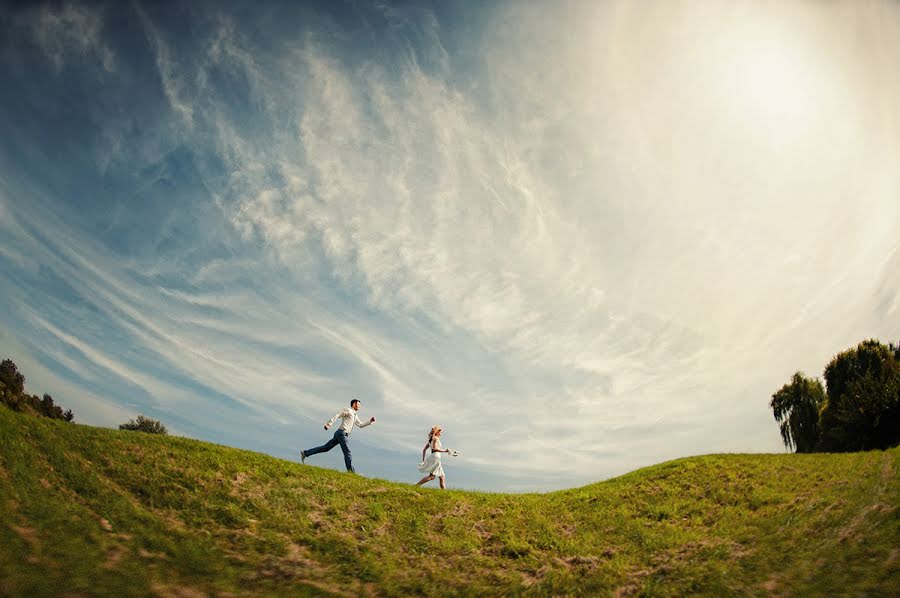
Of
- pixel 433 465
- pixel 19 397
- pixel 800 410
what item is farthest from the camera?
pixel 19 397

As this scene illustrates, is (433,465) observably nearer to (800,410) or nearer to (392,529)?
(392,529)

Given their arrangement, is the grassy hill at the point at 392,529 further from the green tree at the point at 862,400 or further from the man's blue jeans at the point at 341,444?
the green tree at the point at 862,400

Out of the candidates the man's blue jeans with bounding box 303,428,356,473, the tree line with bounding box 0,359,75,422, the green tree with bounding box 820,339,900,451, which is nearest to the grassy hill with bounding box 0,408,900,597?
the man's blue jeans with bounding box 303,428,356,473

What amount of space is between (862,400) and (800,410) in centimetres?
1286

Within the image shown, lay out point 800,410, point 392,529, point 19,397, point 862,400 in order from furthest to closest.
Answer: point 19,397 < point 800,410 < point 862,400 < point 392,529

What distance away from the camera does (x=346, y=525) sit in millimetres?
14320

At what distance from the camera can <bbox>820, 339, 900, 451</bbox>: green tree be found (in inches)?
1195

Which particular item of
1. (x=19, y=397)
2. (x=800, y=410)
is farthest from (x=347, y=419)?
(x=19, y=397)

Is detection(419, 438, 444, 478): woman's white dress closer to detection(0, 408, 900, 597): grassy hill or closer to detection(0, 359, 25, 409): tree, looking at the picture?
detection(0, 408, 900, 597): grassy hill

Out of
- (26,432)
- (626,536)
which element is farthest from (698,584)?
(26,432)

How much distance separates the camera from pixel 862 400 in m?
32.2

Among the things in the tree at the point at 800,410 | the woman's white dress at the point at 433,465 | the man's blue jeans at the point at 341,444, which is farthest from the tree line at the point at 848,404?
the man's blue jeans at the point at 341,444

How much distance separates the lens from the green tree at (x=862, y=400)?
30359 mm

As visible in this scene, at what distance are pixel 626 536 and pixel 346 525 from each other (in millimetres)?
9690
